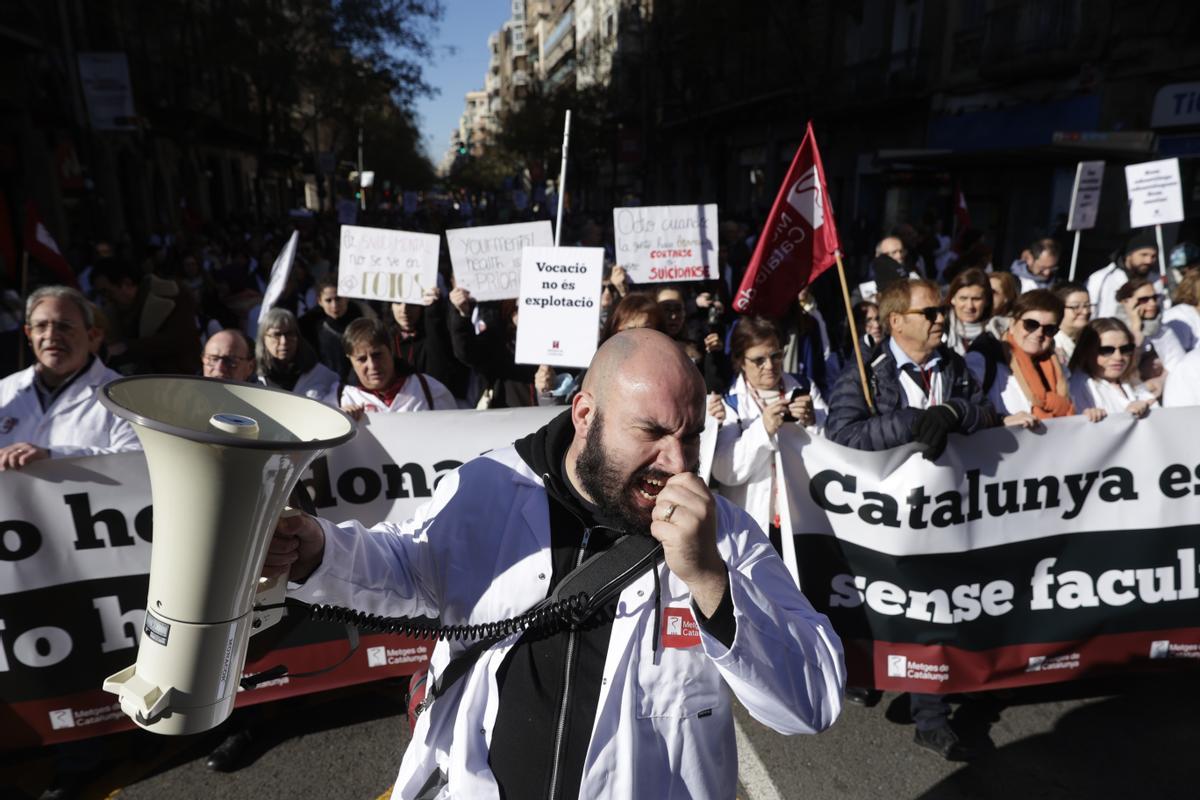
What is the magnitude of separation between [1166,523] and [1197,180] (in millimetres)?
13975

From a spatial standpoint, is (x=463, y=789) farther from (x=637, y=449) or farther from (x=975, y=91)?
(x=975, y=91)

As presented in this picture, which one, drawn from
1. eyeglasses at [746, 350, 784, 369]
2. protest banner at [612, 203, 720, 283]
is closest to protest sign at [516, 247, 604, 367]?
eyeglasses at [746, 350, 784, 369]

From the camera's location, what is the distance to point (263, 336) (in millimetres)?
4230

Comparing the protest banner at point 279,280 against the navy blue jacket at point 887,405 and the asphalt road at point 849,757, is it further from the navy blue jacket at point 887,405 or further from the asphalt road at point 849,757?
the navy blue jacket at point 887,405

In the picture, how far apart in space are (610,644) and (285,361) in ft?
10.2

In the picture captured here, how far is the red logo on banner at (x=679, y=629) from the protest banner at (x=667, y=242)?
17.4ft

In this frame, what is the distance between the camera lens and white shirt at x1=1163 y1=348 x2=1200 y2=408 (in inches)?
157

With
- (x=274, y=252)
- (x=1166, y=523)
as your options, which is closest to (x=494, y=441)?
(x=1166, y=523)

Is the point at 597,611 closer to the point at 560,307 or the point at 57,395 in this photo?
the point at 57,395

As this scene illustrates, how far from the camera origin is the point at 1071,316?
5.04 meters

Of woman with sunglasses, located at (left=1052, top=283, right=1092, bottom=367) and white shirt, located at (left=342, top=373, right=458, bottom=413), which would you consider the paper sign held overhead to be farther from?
white shirt, located at (left=342, top=373, right=458, bottom=413)

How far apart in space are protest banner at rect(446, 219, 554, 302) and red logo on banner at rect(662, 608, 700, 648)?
392 cm

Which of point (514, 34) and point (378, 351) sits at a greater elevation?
point (514, 34)

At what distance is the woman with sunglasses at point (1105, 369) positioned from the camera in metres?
4.03
